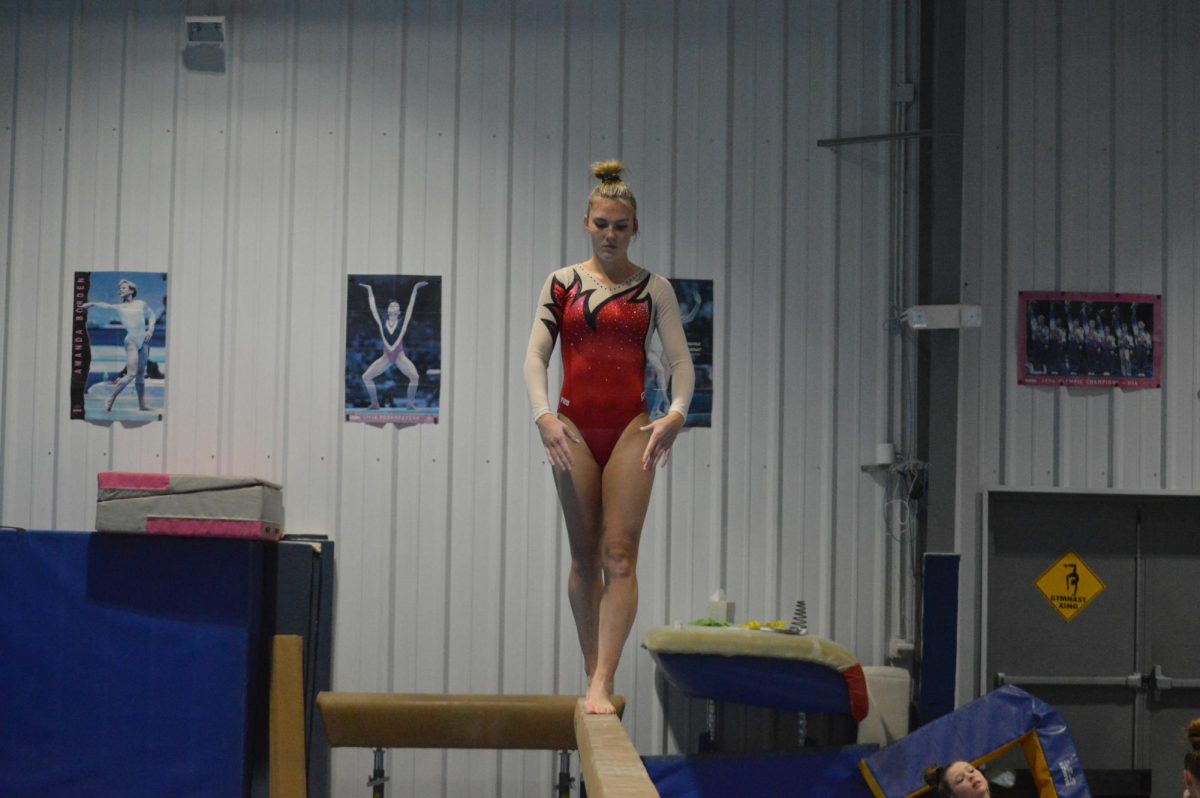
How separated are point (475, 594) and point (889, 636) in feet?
7.93

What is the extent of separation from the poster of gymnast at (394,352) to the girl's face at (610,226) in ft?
9.39

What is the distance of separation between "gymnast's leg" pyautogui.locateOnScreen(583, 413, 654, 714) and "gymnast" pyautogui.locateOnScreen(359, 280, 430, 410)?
302 cm

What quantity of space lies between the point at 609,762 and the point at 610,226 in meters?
1.93

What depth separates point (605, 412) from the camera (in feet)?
14.5

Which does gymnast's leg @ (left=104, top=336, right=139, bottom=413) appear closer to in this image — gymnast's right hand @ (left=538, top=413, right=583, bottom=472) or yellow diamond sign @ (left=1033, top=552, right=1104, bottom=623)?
gymnast's right hand @ (left=538, top=413, right=583, bottom=472)

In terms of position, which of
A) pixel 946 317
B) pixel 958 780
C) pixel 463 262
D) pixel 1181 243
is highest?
pixel 1181 243

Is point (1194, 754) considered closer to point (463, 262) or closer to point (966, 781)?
point (966, 781)

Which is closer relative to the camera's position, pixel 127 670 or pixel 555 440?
pixel 555 440

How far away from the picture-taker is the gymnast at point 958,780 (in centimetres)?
573

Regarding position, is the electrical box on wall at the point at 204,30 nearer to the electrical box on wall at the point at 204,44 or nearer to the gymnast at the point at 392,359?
the electrical box on wall at the point at 204,44

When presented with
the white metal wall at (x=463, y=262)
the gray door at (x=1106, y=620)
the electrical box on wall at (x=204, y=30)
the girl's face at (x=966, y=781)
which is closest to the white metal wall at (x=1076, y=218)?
the gray door at (x=1106, y=620)

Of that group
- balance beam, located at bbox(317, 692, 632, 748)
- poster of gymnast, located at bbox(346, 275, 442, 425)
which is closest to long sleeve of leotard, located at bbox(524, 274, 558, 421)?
balance beam, located at bbox(317, 692, 632, 748)

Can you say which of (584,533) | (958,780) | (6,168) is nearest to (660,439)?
(584,533)

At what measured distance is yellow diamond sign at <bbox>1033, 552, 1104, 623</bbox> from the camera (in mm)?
7223
